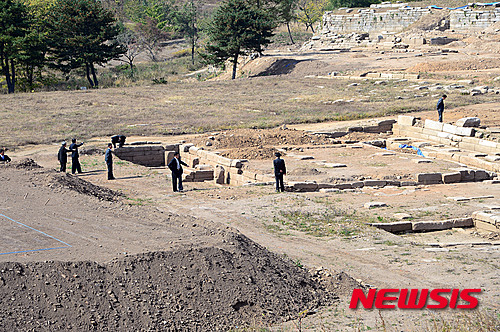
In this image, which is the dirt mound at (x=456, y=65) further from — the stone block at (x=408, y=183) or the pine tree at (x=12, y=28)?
the pine tree at (x=12, y=28)

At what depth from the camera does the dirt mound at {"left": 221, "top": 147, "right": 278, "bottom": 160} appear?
22.8 metres

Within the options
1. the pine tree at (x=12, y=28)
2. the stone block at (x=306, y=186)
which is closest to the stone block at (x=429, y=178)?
the stone block at (x=306, y=186)

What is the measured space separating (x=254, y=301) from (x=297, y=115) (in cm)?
2525

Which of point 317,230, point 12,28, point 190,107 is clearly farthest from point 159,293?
point 12,28

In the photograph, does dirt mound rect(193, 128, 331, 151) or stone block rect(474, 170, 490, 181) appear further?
dirt mound rect(193, 128, 331, 151)

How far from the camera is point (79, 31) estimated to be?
46.9 metres

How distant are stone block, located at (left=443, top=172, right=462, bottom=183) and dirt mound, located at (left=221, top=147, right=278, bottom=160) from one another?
22.7 feet

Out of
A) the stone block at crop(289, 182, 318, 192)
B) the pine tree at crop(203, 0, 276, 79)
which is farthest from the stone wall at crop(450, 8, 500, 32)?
the stone block at crop(289, 182, 318, 192)

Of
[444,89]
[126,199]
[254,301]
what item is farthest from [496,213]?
[444,89]

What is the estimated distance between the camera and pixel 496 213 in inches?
577

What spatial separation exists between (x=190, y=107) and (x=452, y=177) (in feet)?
69.0

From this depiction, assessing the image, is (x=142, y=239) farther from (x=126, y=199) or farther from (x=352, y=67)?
(x=352, y=67)

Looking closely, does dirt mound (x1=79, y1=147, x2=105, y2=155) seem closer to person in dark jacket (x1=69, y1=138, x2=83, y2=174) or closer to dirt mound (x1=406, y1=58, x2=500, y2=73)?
person in dark jacket (x1=69, y1=138, x2=83, y2=174)

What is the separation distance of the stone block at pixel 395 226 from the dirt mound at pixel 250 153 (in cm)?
918
